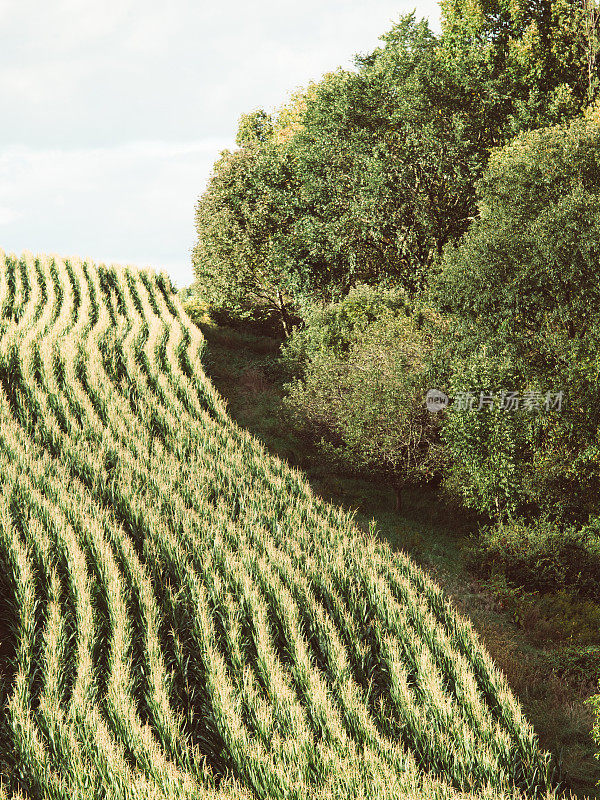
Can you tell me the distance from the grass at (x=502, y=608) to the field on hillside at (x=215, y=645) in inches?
77.5

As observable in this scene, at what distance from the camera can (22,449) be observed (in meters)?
12.3

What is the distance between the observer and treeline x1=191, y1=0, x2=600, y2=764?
15.1 m

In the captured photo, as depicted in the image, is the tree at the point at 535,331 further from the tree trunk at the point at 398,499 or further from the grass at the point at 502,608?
the tree trunk at the point at 398,499

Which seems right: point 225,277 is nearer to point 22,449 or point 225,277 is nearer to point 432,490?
point 432,490

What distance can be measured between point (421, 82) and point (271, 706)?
70.9 ft

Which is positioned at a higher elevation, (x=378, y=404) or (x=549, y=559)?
(x=378, y=404)

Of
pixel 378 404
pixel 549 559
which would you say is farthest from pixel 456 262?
pixel 549 559

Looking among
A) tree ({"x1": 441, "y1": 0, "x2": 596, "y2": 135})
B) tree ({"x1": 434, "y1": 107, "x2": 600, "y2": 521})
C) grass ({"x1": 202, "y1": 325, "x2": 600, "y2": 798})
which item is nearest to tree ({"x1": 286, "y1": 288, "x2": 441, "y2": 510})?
grass ({"x1": 202, "y1": 325, "x2": 600, "y2": 798})

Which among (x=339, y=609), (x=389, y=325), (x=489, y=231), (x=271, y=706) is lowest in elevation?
(x=271, y=706)

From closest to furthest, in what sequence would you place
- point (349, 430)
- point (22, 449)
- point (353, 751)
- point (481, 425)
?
point (353, 751) < point (22, 449) < point (481, 425) < point (349, 430)

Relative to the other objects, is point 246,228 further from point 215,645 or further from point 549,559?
point 215,645

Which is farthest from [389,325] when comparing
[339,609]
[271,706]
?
[271,706]

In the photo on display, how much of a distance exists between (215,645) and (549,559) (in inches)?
380

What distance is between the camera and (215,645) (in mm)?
7906
